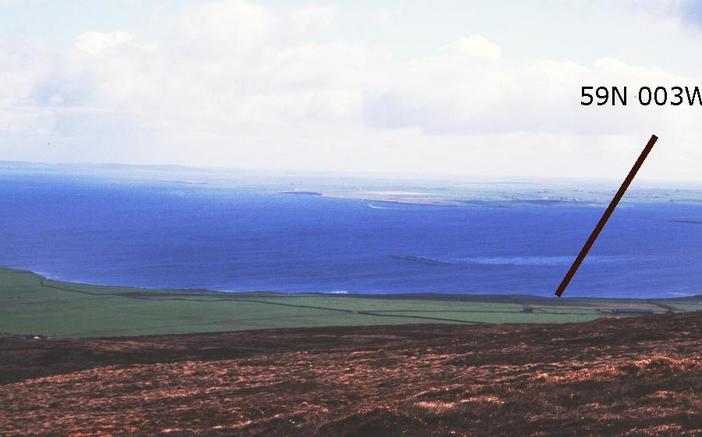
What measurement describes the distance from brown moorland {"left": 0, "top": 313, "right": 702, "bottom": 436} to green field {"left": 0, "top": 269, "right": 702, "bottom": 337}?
77.1 ft

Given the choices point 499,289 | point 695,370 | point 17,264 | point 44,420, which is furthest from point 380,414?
point 17,264

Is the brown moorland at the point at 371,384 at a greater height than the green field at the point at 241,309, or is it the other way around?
the brown moorland at the point at 371,384

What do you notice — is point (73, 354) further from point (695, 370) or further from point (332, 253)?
point (332, 253)

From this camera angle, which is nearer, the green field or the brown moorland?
the brown moorland

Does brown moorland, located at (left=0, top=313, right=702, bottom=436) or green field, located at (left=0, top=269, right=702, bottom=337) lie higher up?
brown moorland, located at (left=0, top=313, right=702, bottom=436)

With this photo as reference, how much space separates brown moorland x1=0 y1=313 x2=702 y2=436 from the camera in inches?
858

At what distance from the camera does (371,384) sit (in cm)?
3139

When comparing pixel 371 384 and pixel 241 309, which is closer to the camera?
pixel 371 384

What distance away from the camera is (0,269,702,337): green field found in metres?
74.7

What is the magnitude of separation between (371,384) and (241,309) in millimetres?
57011

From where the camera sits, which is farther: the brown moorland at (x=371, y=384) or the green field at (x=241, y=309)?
the green field at (x=241, y=309)

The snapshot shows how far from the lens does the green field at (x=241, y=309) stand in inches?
A: 2940

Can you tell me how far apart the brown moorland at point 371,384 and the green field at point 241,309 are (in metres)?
23.5

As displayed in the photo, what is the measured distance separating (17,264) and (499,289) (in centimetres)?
7684
